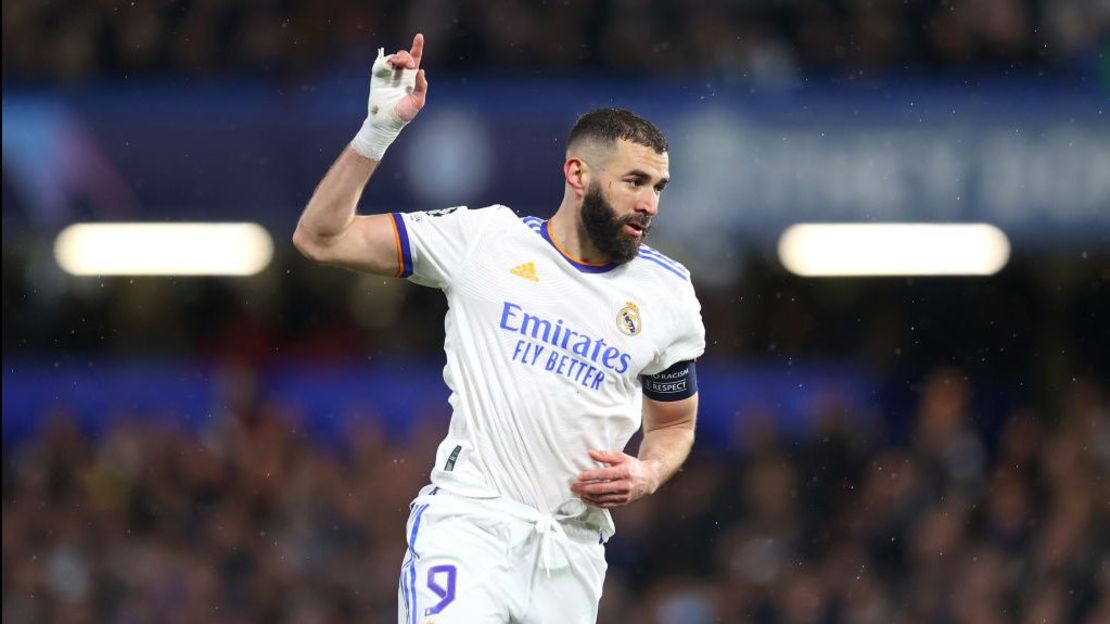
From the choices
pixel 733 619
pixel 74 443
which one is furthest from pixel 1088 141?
pixel 74 443

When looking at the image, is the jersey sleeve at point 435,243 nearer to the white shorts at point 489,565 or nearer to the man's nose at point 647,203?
the man's nose at point 647,203

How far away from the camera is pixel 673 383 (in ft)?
20.7

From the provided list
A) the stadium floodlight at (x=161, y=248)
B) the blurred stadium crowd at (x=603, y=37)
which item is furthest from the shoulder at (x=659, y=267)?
the stadium floodlight at (x=161, y=248)

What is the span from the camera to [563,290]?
612 centimetres

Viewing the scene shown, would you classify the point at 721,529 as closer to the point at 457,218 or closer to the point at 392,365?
the point at 392,365

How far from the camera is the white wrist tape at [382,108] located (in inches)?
232

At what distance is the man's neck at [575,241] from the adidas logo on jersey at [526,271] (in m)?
0.15

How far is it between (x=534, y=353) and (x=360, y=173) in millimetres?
891

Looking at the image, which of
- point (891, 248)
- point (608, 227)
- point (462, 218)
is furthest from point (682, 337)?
point (891, 248)

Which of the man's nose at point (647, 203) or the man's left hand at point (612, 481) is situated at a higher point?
the man's nose at point (647, 203)

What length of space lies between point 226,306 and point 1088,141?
26.1 ft

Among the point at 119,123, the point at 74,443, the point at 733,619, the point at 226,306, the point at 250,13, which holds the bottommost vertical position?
the point at 733,619

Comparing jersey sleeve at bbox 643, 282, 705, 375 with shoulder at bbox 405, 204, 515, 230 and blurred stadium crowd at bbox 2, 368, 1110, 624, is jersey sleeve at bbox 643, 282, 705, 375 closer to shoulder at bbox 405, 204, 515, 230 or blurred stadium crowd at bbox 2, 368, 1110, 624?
shoulder at bbox 405, 204, 515, 230

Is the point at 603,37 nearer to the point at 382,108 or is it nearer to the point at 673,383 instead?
the point at 673,383
